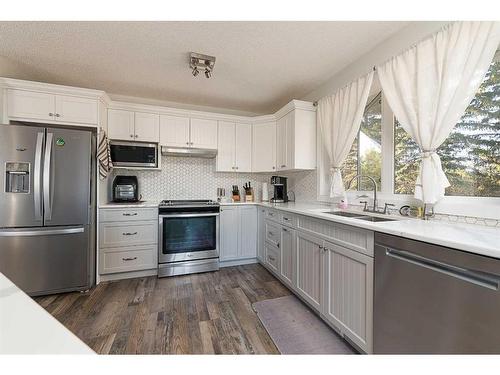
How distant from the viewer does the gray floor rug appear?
153cm

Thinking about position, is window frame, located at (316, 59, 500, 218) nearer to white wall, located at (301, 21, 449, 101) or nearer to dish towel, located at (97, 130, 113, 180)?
white wall, located at (301, 21, 449, 101)

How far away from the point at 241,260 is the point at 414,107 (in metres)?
2.67

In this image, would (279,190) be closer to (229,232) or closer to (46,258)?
(229,232)

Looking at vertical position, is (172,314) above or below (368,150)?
below

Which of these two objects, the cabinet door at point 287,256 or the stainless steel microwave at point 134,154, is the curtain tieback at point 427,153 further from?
the stainless steel microwave at point 134,154

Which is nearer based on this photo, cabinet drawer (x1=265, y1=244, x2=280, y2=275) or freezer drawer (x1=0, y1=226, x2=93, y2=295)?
freezer drawer (x1=0, y1=226, x2=93, y2=295)

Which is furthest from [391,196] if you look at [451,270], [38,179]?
[38,179]

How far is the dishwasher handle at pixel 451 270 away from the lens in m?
0.86

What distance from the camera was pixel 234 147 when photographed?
341cm

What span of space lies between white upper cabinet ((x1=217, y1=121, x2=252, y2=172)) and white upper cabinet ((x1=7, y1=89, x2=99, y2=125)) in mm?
1614

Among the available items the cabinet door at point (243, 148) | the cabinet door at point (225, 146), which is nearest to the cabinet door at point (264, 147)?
the cabinet door at point (243, 148)

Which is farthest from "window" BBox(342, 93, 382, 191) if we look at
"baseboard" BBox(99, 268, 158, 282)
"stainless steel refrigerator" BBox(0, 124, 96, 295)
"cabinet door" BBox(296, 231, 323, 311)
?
"stainless steel refrigerator" BBox(0, 124, 96, 295)

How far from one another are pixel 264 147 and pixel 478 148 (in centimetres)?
241
